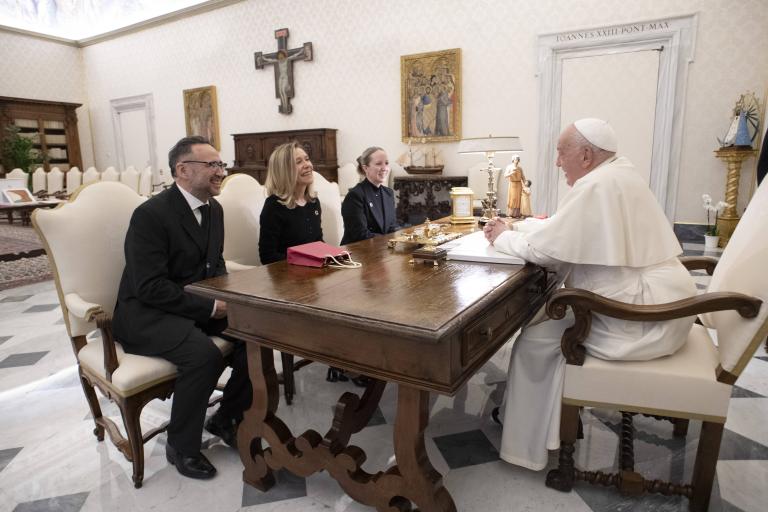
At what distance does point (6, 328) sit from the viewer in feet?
13.6

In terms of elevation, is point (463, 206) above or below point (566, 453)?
above

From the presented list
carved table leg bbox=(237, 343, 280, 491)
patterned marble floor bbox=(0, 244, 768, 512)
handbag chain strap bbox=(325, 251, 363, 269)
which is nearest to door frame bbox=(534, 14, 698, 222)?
patterned marble floor bbox=(0, 244, 768, 512)

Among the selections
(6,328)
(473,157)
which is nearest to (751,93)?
(473,157)

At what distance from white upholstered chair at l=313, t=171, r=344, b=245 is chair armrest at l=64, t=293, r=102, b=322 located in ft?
6.01

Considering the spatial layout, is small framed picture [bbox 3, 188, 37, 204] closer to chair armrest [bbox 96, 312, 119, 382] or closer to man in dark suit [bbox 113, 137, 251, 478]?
man in dark suit [bbox 113, 137, 251, 478]

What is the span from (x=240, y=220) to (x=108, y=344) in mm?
1423

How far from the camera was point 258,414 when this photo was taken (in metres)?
1.93

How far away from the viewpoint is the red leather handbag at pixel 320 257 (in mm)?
2047

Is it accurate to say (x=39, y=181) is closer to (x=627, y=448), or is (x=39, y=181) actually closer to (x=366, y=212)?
(x=366, y=212)

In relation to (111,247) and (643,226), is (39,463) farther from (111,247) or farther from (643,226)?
(643,226)

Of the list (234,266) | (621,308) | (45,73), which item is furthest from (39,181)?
(621,308)

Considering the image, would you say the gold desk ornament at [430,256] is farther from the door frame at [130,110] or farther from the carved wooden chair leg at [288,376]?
the door frame at [130,110]

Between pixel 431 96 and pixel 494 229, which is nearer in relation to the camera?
pixel 494 229

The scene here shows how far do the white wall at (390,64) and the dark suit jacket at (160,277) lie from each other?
6.09 m
